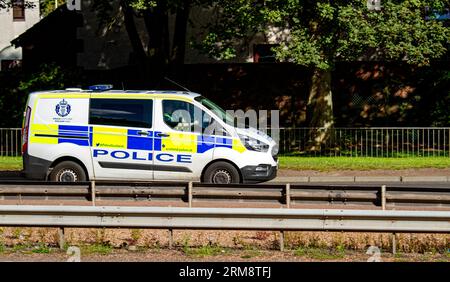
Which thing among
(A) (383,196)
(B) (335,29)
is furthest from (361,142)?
(A) (383,196)

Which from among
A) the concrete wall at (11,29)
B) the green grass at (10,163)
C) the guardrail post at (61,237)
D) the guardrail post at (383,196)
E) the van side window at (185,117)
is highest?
the concrete wall at (11,29)

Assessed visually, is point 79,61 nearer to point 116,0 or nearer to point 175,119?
point 116,0

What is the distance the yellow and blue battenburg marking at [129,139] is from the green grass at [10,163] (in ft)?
20.1

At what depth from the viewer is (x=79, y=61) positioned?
3553cm

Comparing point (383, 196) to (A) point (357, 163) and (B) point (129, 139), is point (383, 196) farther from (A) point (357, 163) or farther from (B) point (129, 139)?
(A) point (357, 163)

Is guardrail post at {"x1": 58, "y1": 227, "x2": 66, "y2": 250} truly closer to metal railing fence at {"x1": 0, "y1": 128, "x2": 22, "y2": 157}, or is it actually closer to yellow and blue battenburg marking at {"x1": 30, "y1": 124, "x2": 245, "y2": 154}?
yellow and blue battenburg marking at {"x1": 30, "y1": 124, "x2": 245, "y2": 154}

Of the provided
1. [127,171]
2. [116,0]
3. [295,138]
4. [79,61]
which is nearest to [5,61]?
[79,61]

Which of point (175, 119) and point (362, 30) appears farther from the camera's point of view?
point (362, 30)

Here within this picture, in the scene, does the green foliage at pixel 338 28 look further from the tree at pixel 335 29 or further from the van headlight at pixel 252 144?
the van headlight at pixel 252 144

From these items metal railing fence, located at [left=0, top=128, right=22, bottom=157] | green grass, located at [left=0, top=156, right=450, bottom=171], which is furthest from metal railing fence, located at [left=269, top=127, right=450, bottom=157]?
metal railing fence, located at [left=0, top=128, right=22, bottom=157]

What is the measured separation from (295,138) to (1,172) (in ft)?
27.5

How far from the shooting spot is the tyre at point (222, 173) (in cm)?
1745

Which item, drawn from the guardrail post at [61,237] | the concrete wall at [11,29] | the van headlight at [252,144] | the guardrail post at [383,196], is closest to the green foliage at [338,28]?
the van headlight at [252,144]

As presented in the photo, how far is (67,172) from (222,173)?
10.1ft
